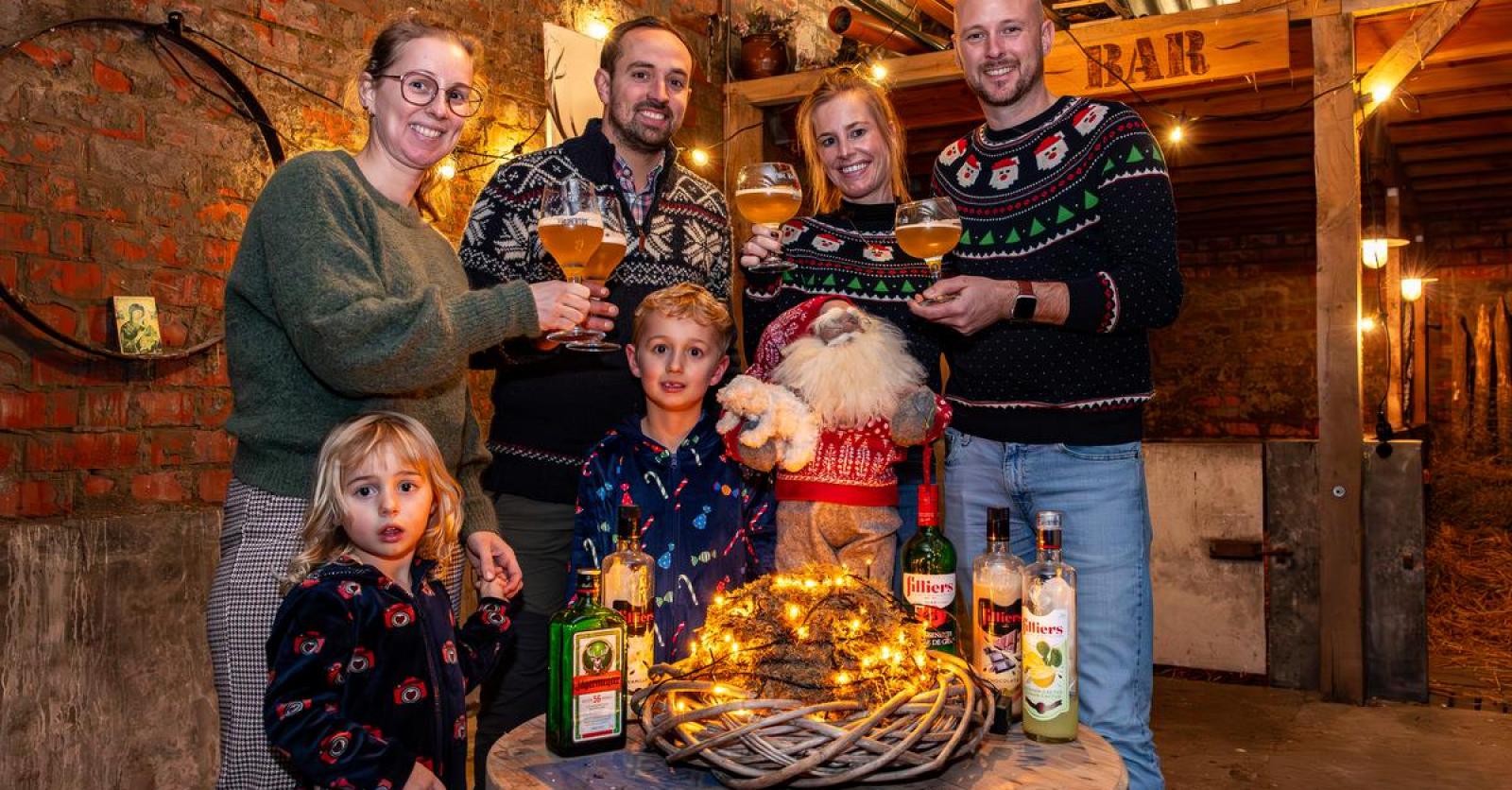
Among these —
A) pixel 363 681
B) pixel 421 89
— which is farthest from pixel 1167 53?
pixel 363 681

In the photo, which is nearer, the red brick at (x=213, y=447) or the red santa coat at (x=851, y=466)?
the red santa coat at (x=851, y=466)

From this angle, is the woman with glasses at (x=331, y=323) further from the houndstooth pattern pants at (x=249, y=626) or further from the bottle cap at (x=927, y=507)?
the bottle cap at (x=927, y=507)

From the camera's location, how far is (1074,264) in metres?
2.11

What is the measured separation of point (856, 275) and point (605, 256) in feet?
2.06

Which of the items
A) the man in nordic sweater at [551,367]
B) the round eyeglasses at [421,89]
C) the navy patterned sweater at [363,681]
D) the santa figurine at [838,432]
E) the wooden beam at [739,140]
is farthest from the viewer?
the wooden beam at [739,140]

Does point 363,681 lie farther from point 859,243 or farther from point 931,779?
point 859,243

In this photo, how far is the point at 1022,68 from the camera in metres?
2.11

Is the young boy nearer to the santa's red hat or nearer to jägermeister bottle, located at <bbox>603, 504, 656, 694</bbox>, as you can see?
the santa's red hat

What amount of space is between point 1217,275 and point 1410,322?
183cm

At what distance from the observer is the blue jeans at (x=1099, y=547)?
6.55ft

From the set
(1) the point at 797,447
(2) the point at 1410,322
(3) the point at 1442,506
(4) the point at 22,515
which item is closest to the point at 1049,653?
(1) the point at 797,447

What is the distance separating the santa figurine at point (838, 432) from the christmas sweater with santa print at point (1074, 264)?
0.16 metres

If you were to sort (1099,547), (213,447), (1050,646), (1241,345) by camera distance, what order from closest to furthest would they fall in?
(1050,646) → (1099,547) → (213,447) → (1241,345)

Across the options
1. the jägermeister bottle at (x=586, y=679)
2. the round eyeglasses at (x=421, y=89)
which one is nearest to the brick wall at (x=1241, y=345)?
the round eyeglasses at (x=421, y=89)
